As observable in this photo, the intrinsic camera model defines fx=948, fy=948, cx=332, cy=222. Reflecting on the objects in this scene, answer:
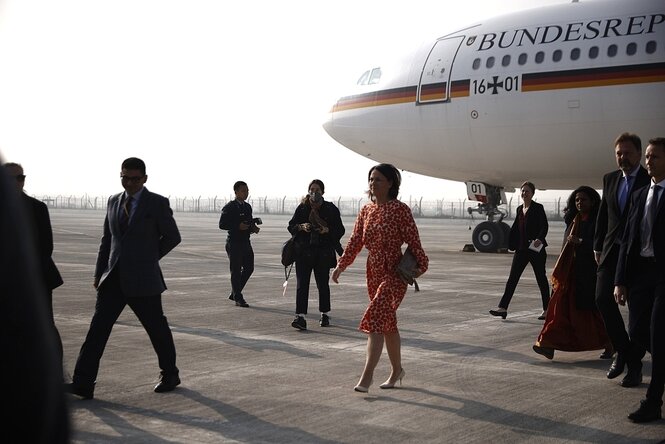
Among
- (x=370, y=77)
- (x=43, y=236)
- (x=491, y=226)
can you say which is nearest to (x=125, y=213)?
(x=43, y=236)

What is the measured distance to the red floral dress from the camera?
7.07 m

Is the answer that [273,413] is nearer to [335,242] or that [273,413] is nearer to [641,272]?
[641,272]

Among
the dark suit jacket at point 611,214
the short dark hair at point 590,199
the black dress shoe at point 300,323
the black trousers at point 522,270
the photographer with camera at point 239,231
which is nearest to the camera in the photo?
the dark suit jacket at point 611,214

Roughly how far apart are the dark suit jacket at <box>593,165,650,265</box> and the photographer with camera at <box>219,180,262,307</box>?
6.09 m

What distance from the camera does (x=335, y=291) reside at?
1498 cm

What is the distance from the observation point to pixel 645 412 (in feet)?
20.2

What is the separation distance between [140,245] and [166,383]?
104 centimetres

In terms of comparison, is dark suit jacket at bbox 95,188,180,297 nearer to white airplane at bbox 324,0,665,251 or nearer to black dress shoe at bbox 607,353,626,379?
black dress shoe at bbox 607,353,626,379

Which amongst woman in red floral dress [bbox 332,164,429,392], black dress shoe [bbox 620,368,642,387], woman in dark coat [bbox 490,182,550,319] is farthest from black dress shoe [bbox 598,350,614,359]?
woman in dark coat [bbox 490,182,550,319]

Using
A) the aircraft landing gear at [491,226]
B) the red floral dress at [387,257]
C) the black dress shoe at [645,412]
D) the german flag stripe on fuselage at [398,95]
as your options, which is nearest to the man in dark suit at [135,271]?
the red floral dress at [387,257]

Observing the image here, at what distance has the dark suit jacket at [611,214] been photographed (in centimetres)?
718

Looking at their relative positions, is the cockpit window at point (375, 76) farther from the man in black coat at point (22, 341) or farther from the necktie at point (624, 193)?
the man in black coat at point (22, 341)

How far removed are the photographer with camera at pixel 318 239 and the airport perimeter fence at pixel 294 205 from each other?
43.8 m

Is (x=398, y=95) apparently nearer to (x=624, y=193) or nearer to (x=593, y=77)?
(x=593, y=77)
